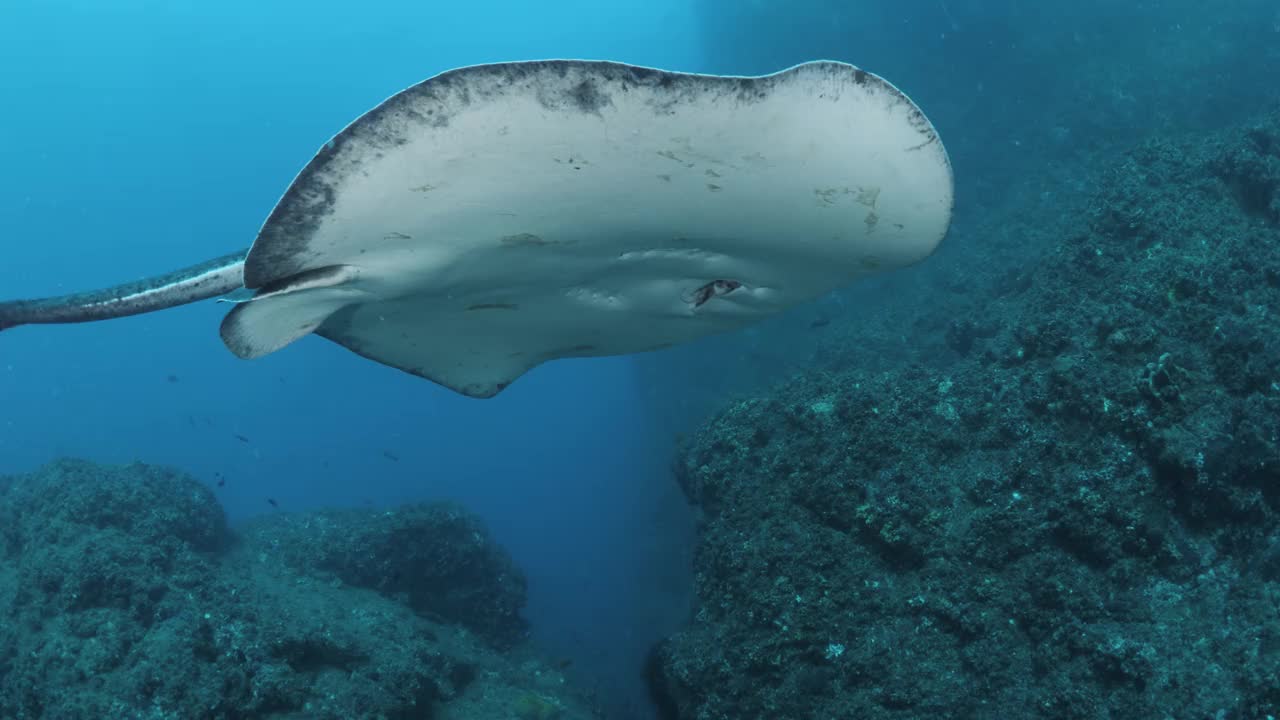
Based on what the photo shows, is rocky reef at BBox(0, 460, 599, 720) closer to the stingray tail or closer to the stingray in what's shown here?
the stingray tail

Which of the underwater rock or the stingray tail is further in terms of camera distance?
the underwater rock

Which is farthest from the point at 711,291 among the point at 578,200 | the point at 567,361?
the point at 567,361

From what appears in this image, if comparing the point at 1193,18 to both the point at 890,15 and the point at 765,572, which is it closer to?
the point at 890,15

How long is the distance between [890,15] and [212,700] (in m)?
23.1

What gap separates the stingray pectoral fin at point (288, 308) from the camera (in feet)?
6.90

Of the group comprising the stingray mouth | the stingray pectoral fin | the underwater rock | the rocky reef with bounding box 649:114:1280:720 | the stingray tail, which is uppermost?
the stingray tail

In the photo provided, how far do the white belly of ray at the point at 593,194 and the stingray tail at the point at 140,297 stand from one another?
0.63 ft

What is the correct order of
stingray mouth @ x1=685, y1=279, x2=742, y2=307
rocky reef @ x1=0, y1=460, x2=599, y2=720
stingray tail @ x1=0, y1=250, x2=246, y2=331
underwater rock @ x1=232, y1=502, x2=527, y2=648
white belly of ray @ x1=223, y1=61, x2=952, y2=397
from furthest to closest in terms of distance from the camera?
underwater rock @ x1=232, y1=502, x2=527, y2=648
rocky reef @ x1=0, y1=460, x2=599, y2=720
stingray mouth @ x1=685, y1=279, x2=742, y2=307
stingray tail @ x1=0, y1=250, x2=246, y2=331
white belly of ray @ x1=223, y1=61, x2=952, y2=397

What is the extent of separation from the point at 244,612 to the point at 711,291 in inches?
194

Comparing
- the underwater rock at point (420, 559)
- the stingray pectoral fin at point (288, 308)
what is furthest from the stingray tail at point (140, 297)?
the underwater rock at point (420, 559)

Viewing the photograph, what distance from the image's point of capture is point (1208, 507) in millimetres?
2674

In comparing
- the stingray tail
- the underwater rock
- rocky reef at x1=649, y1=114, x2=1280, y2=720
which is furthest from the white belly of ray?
the underwater rock

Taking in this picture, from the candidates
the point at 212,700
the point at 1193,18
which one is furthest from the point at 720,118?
the point at 1193,18

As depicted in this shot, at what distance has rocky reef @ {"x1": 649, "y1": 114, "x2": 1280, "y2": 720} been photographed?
251 cm
